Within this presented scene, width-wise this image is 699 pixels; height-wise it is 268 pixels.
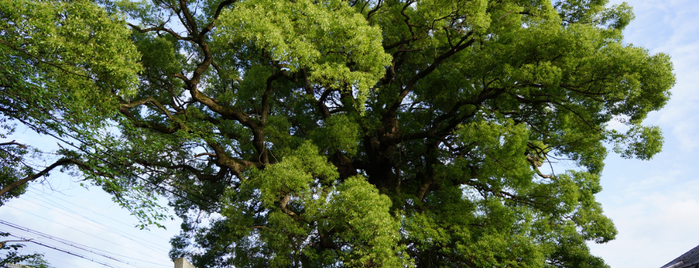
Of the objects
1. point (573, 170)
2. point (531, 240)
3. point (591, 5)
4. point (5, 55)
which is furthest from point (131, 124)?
point (591, 5)

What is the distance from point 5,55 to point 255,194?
613cm

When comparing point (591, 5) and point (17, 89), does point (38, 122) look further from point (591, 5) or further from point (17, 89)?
point (591, 5)

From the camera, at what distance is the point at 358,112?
11867mm

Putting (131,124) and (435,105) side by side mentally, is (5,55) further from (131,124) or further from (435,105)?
(435,105)

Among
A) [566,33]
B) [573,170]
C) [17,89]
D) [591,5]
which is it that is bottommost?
[573,170]

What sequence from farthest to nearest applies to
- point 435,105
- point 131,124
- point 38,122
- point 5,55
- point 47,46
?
point 435,105 → point 131,124 → point 38,122 → point 5,55 → point 47,46

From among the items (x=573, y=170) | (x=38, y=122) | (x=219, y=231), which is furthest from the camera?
(x=219, y=231)

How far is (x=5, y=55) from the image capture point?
8.58 metres

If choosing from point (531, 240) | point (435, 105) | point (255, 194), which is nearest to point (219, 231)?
point (255, 194)

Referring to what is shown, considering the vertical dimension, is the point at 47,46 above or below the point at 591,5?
below

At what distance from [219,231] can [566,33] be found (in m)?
11.2

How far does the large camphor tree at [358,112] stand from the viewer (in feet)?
28.9

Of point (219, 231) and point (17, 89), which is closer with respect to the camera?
point (17, 89)

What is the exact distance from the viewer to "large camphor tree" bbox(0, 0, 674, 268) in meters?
8.80
